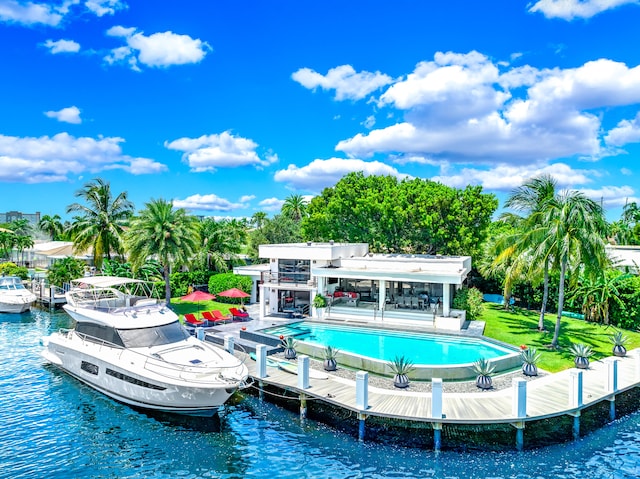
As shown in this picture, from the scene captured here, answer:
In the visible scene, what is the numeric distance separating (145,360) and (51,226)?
74.5m

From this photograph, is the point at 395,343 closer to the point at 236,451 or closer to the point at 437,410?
the point at 437,410

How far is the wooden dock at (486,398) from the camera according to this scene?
42.6 feet

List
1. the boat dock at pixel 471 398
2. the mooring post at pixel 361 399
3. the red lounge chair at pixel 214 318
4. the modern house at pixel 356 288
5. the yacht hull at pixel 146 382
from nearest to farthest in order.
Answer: the boat dock at pixel 471 398 < the mooring post at pixel 361 399 < the yacht hull at pixel 146 382 < the red lounge chair at pixel 214 318 < the modern house at pixel 356 288

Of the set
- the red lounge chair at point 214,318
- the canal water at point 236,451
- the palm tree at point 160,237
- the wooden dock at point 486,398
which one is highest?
the palm tree at point 160,237

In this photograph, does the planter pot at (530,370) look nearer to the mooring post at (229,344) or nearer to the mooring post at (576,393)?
the mooring post at (576,393)

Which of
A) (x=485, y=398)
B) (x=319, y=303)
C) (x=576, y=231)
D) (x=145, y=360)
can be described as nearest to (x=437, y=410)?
(x=485, y=398)

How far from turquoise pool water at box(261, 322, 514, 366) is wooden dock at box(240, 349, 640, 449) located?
14.2 feet

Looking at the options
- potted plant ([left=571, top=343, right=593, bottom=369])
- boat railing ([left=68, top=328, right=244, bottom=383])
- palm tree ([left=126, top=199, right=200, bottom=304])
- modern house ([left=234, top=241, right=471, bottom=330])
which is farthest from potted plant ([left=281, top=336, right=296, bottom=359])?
palm tree ([left=126, top=199, right=200, bottom=304])

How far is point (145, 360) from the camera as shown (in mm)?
16000

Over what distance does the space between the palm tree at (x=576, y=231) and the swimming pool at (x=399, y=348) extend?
4.87 m

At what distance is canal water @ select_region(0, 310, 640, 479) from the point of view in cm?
1193

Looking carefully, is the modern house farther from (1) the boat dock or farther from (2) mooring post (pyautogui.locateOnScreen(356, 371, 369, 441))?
(2) mooring post (pyautogui.locateOnScreen(356, 371, 369, 441))

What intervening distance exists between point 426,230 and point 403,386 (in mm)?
22125

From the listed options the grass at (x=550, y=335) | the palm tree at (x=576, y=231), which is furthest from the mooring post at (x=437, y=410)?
the palm tree at (x=576, y=231)
